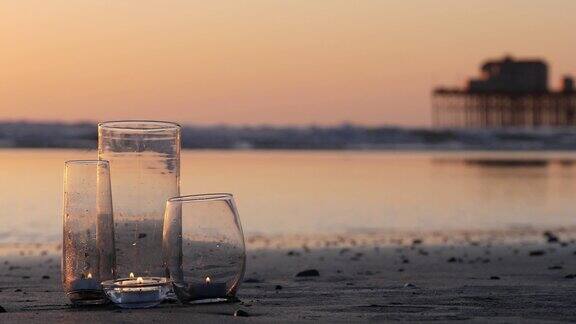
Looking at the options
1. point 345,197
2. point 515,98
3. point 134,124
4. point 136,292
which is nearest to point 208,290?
point 136,292

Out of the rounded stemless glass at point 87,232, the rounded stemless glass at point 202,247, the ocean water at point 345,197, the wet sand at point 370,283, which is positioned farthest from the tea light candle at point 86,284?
the ocean water at point 345,197

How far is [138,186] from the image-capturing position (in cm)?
466

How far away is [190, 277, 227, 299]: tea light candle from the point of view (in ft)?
15.1

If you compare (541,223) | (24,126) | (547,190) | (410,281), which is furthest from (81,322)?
(24,126)

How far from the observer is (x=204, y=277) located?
4598 mm

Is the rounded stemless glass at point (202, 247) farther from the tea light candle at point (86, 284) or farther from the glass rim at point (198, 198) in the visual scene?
the tea light candle at point (86, 284)

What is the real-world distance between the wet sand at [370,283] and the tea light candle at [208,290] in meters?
0.06

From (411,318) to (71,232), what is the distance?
152 centimetres

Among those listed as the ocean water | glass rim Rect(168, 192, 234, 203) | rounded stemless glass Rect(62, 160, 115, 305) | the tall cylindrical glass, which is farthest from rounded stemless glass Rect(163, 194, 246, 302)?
the ocean water

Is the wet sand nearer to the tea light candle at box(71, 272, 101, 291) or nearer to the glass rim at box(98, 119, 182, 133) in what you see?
the tea light candle at box(71, 272, 101, 291)

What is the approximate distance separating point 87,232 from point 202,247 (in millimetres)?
511

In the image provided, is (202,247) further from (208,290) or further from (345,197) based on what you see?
(345,197)

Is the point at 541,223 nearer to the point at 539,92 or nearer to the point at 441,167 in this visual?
the point at 441,167

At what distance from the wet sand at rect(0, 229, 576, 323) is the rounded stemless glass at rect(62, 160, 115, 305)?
125 millimetres
